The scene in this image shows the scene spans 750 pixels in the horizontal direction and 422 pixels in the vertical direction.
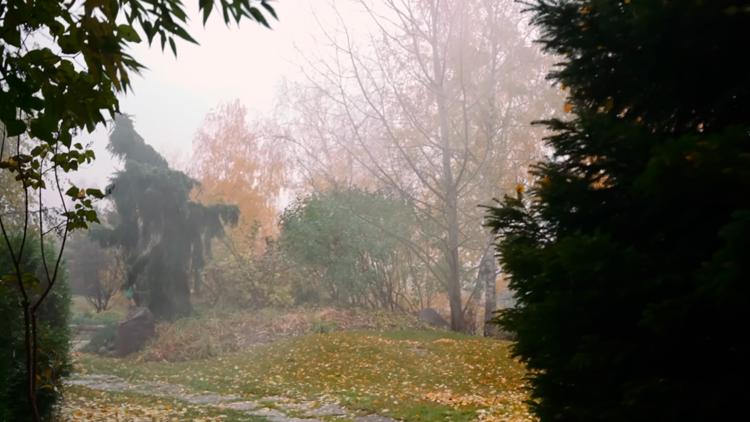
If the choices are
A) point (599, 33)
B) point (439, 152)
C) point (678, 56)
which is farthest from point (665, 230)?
point (439, 152)

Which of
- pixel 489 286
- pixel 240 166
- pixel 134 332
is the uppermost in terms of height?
pixel 240 166

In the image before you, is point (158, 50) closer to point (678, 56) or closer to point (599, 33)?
point (599, 33)

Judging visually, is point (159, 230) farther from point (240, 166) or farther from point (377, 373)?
point (377, 373)

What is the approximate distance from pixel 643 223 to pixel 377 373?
8670 mm

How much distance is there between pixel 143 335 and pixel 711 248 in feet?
55.8

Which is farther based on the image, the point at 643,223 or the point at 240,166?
the point at 240,166

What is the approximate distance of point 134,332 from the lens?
54.2ft

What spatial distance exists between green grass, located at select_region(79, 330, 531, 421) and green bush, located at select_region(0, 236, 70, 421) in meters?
3.52

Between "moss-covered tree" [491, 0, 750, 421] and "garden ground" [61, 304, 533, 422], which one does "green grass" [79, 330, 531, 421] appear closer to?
"garden ground" [61, 304, 533, 422]

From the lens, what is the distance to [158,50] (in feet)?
9.11

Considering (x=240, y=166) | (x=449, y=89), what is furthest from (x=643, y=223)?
(x=240, y=166)

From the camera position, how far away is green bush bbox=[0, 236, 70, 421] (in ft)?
16.6

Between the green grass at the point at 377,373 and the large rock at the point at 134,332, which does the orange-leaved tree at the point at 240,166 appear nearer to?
the large rock at the point at 134,332

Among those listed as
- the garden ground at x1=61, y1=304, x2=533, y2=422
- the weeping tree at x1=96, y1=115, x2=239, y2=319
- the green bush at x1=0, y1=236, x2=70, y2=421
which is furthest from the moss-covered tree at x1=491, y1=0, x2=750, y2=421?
the weeping tree at x1=96, y1=115, x2=239, y2=319
